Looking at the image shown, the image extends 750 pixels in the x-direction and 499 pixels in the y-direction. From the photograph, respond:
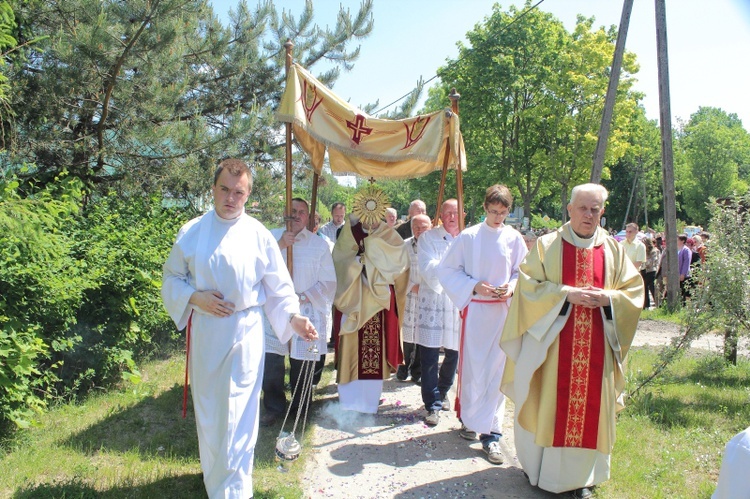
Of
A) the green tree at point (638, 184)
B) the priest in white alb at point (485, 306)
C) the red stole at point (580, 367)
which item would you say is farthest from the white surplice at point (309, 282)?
the green tree at point (638, 184)

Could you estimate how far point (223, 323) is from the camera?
3.50 m

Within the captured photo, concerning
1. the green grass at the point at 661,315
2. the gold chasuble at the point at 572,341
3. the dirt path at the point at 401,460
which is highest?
the gold chasuble at the point at 572,341

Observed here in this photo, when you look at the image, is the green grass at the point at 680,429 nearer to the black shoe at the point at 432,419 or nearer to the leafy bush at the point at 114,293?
the black shoe at the point at 432,419

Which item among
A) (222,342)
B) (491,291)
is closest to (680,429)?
(491,291)

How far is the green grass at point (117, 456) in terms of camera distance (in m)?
3.82

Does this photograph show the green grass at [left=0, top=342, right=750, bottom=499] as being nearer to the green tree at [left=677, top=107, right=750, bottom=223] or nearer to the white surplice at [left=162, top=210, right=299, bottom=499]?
the white surplice at [left=162, top=210, right=299, bottom=499]

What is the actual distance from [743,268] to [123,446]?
20.9ft

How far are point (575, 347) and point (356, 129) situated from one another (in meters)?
2.86

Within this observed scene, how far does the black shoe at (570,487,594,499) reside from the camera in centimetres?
410

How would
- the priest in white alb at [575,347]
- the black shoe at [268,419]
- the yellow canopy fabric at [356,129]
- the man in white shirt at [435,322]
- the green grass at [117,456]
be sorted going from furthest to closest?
the man in white shirt at [435,322]
the black shoe at [268,419]
the yellow canopy fabric at [356,129]
the priest in white alb at [575,347]
the green grass at [117,456]

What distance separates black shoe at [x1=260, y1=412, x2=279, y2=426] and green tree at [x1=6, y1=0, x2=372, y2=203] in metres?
3.33

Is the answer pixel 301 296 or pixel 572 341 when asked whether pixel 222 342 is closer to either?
pixel 301 296

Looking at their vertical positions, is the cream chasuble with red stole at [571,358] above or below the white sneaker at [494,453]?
above

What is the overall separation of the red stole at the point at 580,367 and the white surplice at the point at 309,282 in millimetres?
2281
